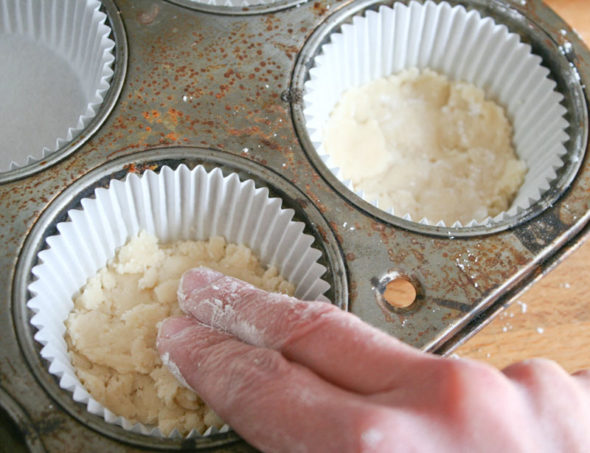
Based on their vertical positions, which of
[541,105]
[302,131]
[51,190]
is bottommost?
[51,190]

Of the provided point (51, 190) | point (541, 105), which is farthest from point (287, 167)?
point (541, 105)

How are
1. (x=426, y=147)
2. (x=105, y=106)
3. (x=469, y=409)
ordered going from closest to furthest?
(x=469, y=409)
(x=105, y=106)
(x=426, y=147)

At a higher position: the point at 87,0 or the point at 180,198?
the point at 87,0

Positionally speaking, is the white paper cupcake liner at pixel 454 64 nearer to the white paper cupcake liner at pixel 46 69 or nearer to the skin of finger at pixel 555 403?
the white paper cupcake liner at pixel 46 69

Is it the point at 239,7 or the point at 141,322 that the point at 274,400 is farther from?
the point at 239,7

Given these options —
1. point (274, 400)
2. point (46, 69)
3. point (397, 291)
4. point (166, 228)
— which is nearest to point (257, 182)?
point (166, 228)

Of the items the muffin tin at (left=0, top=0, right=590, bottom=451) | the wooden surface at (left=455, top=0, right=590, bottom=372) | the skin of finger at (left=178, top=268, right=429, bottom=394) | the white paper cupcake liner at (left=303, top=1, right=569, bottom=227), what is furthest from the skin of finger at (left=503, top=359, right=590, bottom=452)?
the white paper cupcake liner at (left=303, top=1, right=569, bottom=227)

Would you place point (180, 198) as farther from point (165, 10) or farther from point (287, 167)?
point (165, 10)
